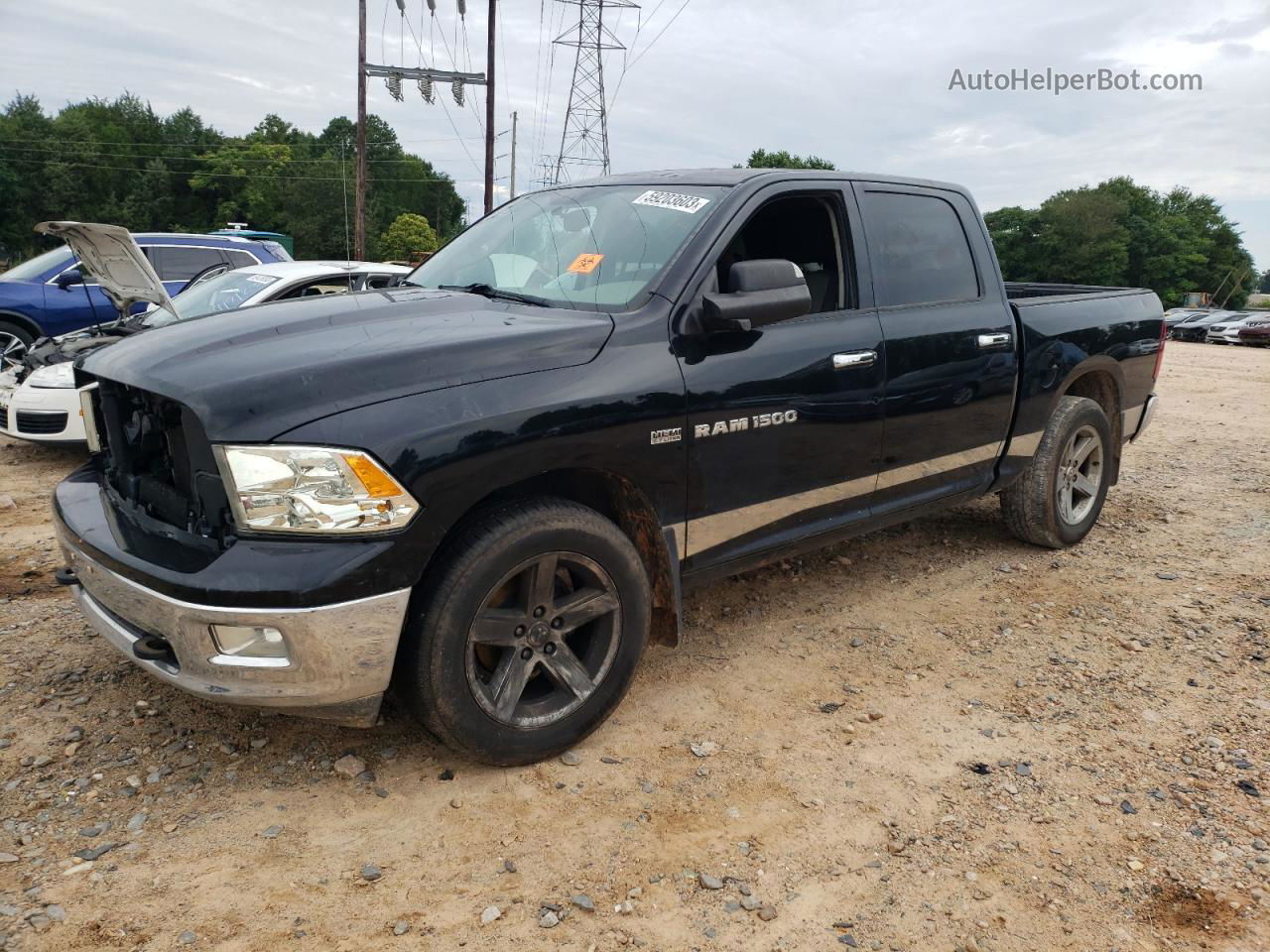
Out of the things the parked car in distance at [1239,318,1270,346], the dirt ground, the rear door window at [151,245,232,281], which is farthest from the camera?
the parked car in distance at [1239,318,1270,346]

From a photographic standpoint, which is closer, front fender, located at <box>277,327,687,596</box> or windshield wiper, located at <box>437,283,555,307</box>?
front fender, located at <box>277,327,687,596</box>

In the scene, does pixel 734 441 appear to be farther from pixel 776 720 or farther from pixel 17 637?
pixel 17 637

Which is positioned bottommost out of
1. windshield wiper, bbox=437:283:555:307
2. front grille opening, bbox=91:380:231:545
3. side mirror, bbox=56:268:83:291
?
front grille opening, bbox=91:380:231:545

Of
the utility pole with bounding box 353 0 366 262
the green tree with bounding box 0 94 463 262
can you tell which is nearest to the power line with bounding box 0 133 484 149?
the green tree with bounding box 0 94 463 262

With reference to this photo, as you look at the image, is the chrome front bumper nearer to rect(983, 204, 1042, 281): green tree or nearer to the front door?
the front door

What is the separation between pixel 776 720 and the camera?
3.19 meters

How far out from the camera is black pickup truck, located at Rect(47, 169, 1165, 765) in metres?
2.30

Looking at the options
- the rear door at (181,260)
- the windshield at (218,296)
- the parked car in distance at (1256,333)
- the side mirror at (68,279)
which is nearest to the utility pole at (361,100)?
the rear door at (181,260)

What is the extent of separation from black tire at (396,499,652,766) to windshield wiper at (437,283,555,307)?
0.85m

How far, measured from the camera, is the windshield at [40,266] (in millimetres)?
9117

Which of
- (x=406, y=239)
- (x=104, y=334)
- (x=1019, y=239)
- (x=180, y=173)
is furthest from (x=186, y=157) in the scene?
(x=104, y=334)

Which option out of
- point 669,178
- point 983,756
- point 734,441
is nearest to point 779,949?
point 983,756

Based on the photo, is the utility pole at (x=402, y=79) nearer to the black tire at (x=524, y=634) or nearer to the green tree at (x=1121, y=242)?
the black tire at (x=524, y=634)

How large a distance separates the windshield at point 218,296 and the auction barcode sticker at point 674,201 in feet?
13.3
